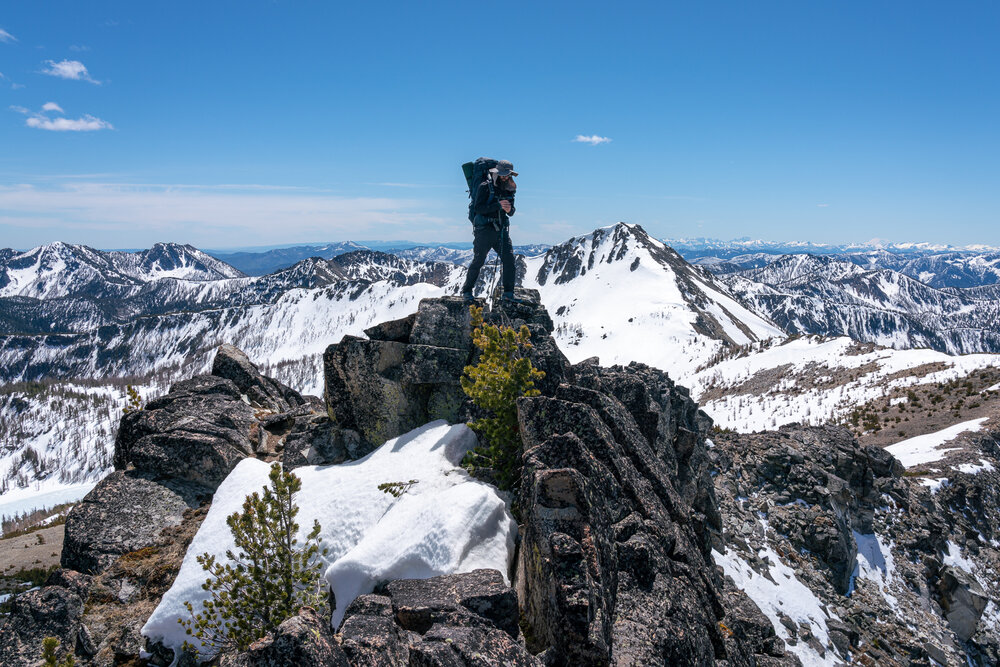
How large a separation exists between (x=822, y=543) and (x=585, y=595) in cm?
2090

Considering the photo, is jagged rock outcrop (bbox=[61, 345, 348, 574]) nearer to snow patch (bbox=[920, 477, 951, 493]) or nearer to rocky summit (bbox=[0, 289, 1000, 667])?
rocky summit (bbox=[0, 289, 1000, 667])

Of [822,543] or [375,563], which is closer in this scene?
[375,563]

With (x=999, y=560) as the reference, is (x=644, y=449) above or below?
above

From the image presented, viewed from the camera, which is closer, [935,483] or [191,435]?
[191,435]

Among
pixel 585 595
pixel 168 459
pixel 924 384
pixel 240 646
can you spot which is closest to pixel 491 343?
pixel 585 595

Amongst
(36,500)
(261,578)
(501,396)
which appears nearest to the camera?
(261,578)

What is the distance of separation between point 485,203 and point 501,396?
6.94m

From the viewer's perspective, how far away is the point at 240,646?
6.49 metres

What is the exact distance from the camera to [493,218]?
1528 cm

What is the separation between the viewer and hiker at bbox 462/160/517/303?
14852 mm

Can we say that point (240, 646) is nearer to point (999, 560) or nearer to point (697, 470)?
point (697, 470)

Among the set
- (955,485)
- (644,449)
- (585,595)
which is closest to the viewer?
(585,595)

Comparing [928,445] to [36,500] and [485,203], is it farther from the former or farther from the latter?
[36,500]

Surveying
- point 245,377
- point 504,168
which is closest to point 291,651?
point 504,168
